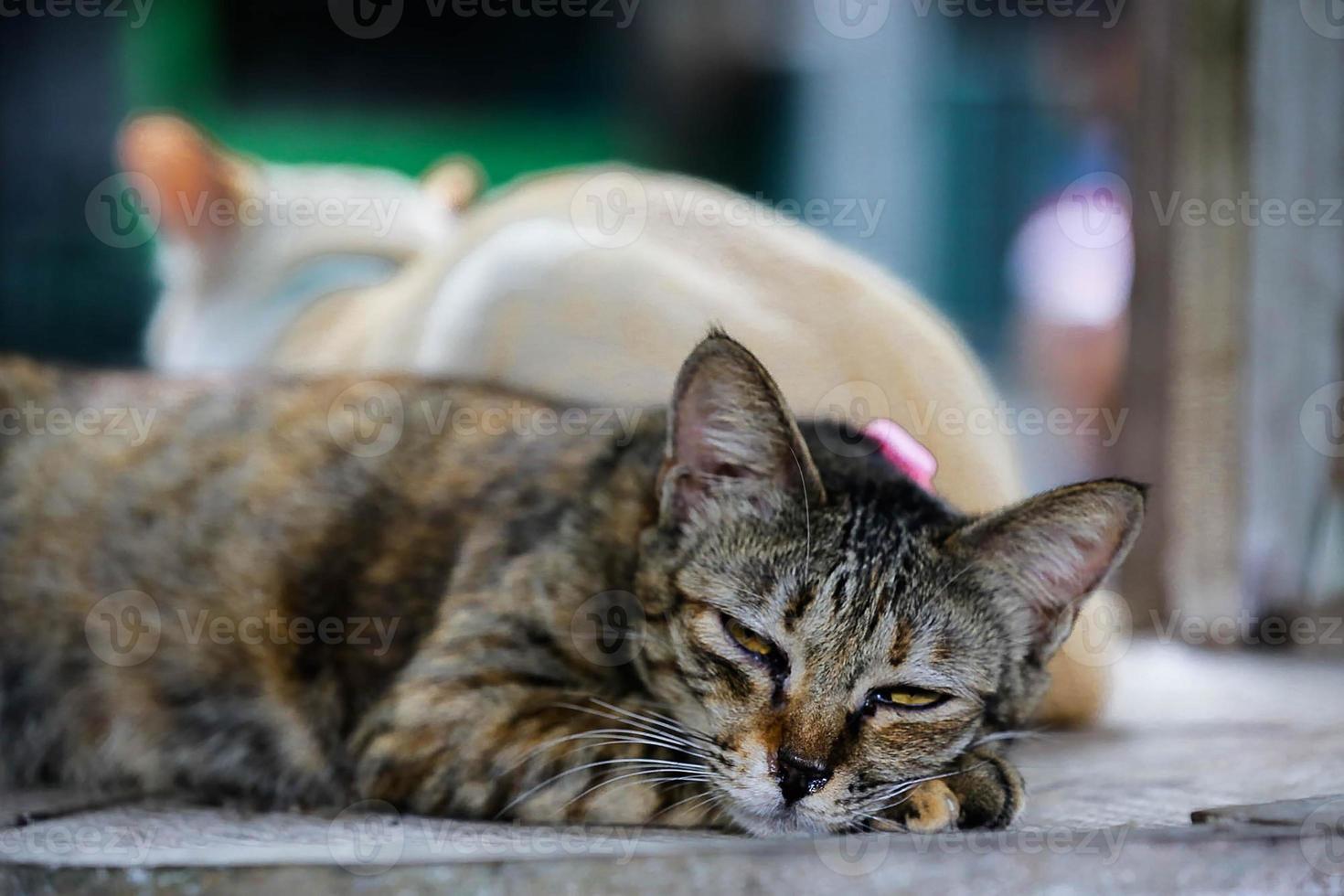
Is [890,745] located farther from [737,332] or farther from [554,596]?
[737,332]

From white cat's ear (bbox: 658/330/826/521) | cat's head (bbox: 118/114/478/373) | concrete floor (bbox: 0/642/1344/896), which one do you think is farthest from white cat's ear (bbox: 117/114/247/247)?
white cat's ear (bbox: 658/330/826/521)

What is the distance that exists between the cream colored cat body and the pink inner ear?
37mm

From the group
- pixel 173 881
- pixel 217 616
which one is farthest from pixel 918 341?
pixel 173 881

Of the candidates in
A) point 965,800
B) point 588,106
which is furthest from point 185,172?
point 965,800

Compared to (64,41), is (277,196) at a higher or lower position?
lower

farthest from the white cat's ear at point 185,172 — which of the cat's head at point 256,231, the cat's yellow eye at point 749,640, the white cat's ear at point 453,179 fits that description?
the cat's yellow eye at point 749,640

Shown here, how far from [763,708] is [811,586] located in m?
0.11

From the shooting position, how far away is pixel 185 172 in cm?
256

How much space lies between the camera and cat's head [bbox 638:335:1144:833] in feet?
3.24

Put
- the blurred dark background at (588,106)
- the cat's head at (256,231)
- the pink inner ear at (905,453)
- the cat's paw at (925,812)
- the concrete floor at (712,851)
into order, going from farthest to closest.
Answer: the cat's head at (256,231) < the blurred dark background at (588,106) < the pink inner ear at (905,453) < the cat's paw at (925,812) < the concrete floor at (712,851)

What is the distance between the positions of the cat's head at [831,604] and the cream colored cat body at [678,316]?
174 millimetres

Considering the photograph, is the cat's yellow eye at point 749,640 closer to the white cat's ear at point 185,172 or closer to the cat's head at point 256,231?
the cat's head at point 256,231

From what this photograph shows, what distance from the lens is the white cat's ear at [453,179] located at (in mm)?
2629

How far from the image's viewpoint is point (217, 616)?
4.57 ft
